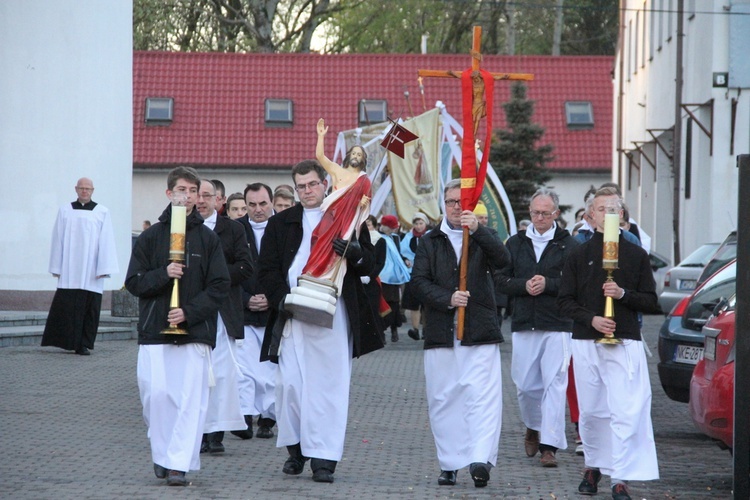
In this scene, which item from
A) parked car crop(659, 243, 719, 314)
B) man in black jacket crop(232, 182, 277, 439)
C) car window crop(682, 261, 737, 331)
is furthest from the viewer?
parked car crop(659, 243, 719, 314)

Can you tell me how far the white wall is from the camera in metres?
20.7

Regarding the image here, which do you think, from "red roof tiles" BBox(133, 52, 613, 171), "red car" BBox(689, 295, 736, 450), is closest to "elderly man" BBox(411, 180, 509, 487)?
"red car" BBox(689, 295, 736, 450)

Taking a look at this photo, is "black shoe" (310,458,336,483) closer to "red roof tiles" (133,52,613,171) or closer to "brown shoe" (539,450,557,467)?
"brown shoe" (539,450,557,467)

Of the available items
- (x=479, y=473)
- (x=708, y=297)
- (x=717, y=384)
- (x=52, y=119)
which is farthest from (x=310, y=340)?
(x=52, y=119)

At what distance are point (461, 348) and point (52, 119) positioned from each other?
534 inches

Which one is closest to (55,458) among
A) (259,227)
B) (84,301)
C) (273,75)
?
(259,227)

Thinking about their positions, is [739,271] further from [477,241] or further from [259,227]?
[259,227]

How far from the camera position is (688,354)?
11500 millimetres

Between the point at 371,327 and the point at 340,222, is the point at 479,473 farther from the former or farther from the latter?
the point at 340,222

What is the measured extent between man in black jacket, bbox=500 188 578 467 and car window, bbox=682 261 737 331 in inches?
69.6

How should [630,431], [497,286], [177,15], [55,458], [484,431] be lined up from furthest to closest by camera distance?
[177,15]
[497,286]
[55,458]
[484,431]
[630,431]

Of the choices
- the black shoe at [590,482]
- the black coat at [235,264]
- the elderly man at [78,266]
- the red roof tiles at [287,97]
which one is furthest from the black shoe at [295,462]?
the red roof tiles at [287,97]

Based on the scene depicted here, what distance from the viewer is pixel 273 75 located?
46.8m

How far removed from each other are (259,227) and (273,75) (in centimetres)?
3579
